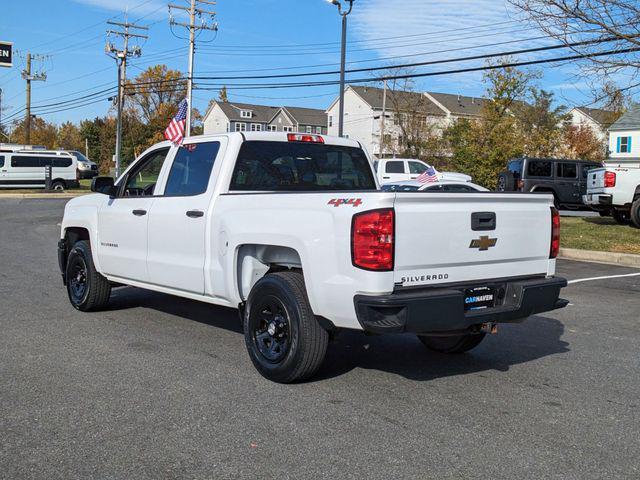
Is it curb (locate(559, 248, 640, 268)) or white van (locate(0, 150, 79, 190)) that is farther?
white van (locate(0, 150, 79, 190))

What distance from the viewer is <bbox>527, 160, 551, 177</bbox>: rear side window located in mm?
23891

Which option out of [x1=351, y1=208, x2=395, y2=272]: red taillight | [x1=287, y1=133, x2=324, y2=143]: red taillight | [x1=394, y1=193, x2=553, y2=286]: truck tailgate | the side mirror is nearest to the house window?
[x1=287, y1=133, x2=324, y2=143]: red taillight

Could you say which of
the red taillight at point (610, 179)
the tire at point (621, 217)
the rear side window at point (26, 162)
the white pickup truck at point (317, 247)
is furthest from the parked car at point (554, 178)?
the rear side window at point (26, 162)

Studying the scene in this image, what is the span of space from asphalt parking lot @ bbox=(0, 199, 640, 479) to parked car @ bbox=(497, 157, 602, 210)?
17.1 metres

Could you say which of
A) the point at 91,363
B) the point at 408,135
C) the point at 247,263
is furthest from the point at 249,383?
the point at 408,135

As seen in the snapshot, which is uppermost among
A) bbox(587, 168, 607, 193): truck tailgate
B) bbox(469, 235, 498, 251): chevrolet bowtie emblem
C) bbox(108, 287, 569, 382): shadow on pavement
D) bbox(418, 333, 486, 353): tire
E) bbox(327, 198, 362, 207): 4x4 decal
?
bbox(587, 168, 607, 193): truck tailgate

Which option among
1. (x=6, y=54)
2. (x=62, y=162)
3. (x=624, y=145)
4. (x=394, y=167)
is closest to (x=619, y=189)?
(x=394, y=167)

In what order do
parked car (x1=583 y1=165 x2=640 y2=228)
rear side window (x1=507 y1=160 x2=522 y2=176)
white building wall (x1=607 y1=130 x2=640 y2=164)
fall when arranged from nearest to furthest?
1. parked car (x1=583 y1=165 x2=640 y2=228)
2. rear side window (x1=507 y1=160 x2=522 y2=176)
3. white building wall (x1=607 y1=130 x2=640 y2=164)

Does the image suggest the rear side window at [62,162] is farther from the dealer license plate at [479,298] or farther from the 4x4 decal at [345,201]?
the dealer license plate at [479,298]

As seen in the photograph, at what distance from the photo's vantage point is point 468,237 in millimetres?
4730

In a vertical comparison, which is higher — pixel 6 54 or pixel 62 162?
pixel 6 54

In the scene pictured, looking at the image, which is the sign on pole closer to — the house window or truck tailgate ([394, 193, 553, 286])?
truck tailgate ([394, 193, 553, 286])

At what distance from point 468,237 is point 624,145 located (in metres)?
53.2

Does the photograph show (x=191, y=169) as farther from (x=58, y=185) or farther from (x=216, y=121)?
(x=216, y=121)
